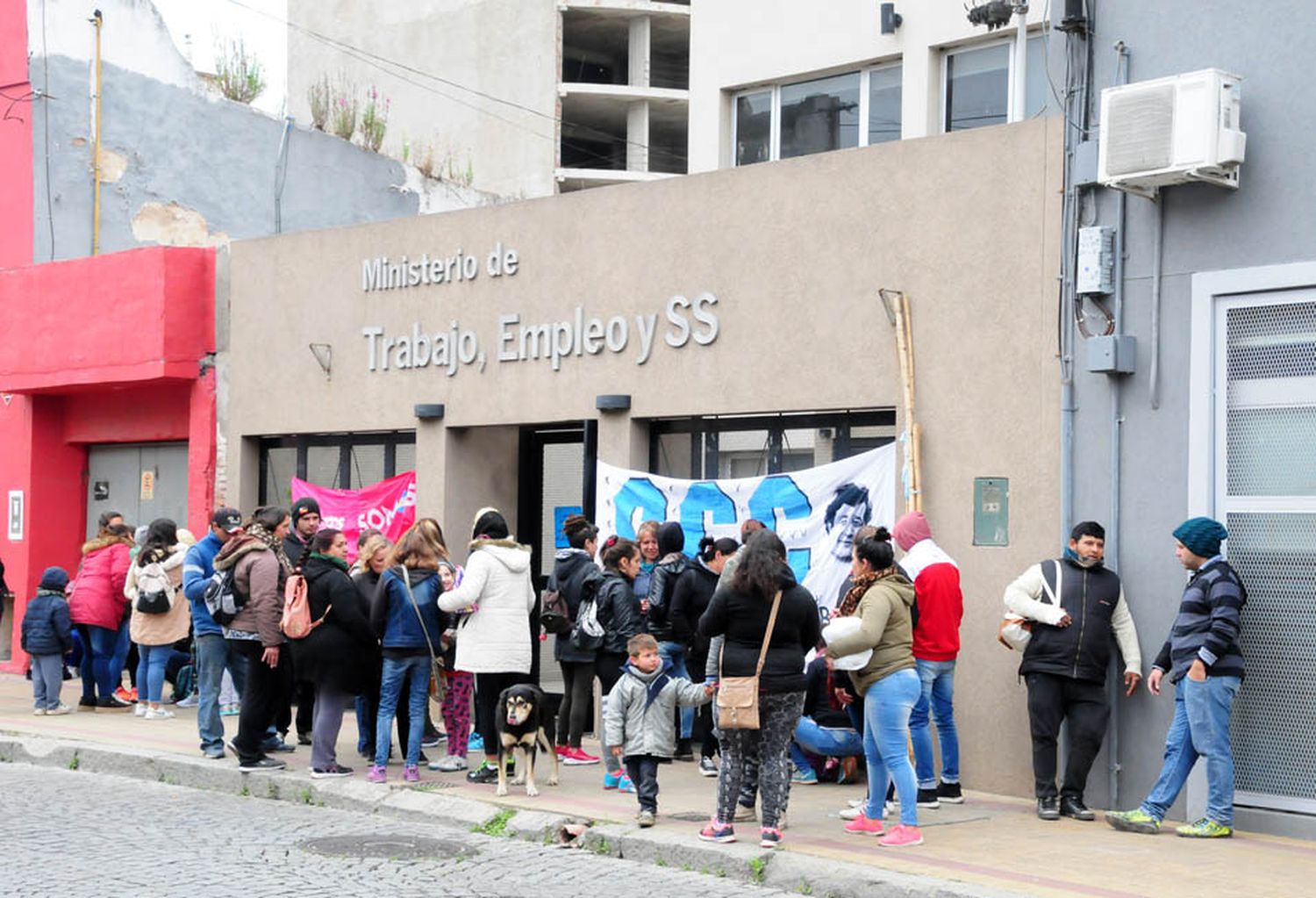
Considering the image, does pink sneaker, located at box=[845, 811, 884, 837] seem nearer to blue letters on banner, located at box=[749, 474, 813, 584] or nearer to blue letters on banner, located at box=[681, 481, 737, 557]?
blue letters on banner, located at box=[749, 474, 813, 584]

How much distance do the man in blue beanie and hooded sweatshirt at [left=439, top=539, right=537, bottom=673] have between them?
159 inches

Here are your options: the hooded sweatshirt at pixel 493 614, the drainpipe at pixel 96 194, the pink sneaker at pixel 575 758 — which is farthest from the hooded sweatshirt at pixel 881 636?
the drainpipe at pixel 96 194

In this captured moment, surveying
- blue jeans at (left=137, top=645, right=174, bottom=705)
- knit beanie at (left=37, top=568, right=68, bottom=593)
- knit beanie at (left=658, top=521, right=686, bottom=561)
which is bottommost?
blue jeans at (left=137, top=645, right=174, bottom=705)

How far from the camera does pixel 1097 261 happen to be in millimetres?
10773

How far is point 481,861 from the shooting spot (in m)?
9.45

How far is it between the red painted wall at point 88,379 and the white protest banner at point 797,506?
5.97 metres

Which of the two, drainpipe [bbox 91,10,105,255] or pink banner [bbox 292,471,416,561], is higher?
drainpipe [bbox 91,10,105,255]


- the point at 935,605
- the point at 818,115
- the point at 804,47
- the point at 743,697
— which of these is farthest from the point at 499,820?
the point at 804,47

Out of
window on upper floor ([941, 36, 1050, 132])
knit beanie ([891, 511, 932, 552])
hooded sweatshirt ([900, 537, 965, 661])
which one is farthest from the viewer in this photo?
window on upper floor ([941, 36, 1050, 132])

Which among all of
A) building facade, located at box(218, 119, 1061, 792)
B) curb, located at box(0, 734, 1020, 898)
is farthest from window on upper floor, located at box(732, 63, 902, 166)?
curb, located at box(0, 734, 1020, 898)

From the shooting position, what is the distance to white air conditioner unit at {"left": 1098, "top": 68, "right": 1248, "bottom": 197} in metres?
9.95

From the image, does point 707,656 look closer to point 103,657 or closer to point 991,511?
point 991,511

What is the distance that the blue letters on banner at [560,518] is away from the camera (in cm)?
1502

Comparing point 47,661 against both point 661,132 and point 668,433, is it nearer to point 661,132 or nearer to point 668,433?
point 668,433
